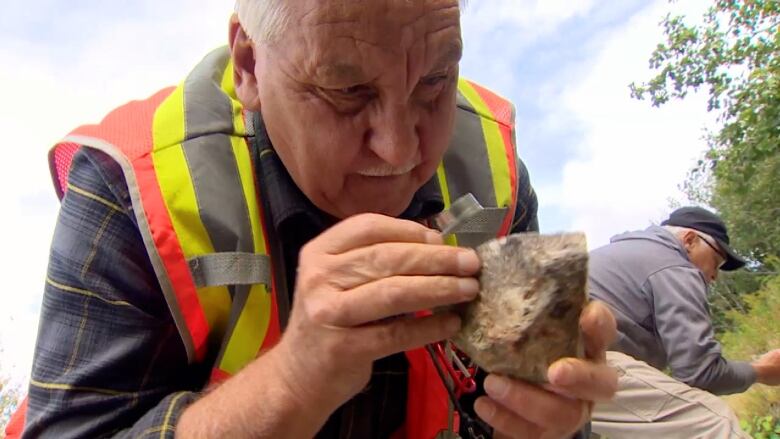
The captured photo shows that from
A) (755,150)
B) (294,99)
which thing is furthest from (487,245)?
(755,150)

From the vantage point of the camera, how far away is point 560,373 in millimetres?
1198

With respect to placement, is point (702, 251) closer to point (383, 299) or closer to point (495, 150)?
point (495, 150)

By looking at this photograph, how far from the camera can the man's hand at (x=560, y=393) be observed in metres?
1.23

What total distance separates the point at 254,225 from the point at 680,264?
305cm

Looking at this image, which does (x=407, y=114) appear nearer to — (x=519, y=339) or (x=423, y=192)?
(x=423, y=192)

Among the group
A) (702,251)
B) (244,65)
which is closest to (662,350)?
(702,251)

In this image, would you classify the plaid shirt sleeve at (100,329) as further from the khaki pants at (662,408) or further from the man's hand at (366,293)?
the khaki pants at (662,408)

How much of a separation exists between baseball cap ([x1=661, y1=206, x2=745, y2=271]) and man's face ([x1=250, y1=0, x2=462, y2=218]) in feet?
10.8

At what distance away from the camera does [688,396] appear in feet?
12.2

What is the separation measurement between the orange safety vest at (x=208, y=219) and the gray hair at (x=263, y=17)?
0.28 meters

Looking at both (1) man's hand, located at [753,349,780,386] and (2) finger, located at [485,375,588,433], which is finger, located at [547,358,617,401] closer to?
(2) finger, located at [485,375,588,433]

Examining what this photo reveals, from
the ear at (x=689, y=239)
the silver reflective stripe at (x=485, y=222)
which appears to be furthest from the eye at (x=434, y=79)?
the ear at (x=689, y=239)

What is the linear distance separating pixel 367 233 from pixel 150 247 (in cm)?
64

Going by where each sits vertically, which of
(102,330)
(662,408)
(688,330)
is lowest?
(662,408)
